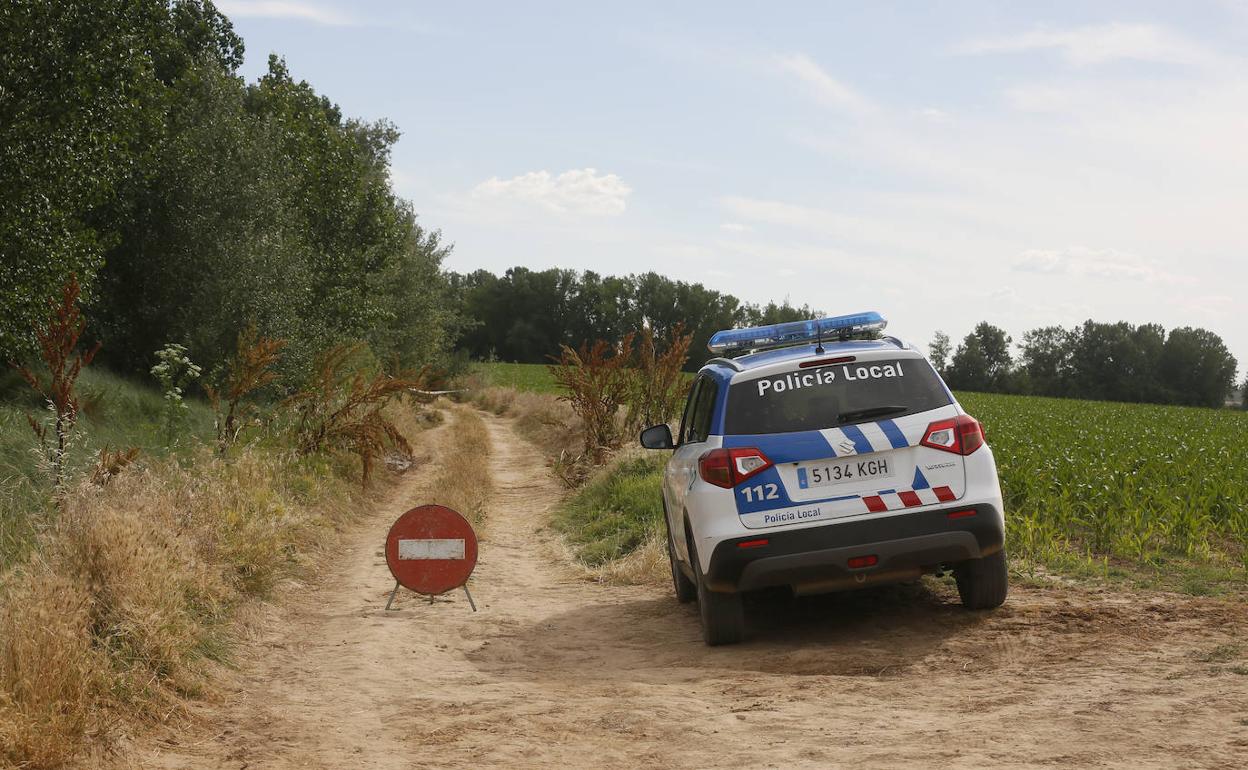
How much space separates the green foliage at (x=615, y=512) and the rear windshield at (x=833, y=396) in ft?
16.1

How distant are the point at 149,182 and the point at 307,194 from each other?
8.99 meters

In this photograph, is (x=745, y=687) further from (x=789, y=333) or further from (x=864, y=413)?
(x=789, y=333)

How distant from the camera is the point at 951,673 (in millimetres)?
6449

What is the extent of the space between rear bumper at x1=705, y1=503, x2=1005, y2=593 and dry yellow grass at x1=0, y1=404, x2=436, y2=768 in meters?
3.26

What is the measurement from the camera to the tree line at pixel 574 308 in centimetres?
11769

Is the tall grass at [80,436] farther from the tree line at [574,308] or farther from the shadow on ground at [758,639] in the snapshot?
the tree line at [574,308]

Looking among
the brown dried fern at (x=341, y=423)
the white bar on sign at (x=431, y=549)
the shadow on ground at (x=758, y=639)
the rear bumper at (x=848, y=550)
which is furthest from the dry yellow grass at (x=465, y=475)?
the rear bumper at (x=848, y=550)

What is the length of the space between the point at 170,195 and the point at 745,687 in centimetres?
2046

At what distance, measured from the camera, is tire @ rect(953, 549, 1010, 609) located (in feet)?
25.2

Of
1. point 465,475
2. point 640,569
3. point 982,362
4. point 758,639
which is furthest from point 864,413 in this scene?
point 982,362

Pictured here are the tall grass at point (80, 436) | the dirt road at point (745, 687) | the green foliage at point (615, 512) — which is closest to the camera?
the dirt road at point (745, 687)

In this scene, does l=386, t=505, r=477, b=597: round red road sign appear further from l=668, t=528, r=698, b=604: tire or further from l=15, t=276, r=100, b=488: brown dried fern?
l=15, t=276, r=100, b=488: brown dried fern

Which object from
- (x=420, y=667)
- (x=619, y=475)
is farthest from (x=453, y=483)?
(x=420, y=667)

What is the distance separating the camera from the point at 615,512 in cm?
1468
